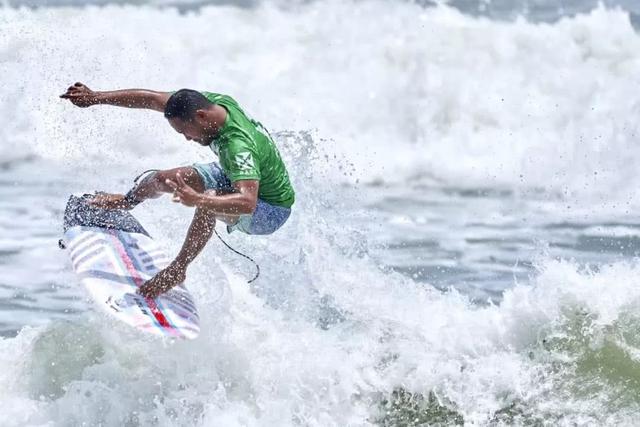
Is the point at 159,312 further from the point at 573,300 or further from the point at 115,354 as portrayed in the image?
the point at 573,300

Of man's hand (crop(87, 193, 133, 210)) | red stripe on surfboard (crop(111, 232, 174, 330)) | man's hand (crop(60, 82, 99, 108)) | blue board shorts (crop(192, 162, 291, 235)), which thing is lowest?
red stripe on surfboard (crop(111, 232, 174, 330))

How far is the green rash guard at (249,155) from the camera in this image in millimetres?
6598

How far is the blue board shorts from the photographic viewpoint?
22.9ft

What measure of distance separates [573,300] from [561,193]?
9.07m

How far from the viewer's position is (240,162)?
21.6 feet

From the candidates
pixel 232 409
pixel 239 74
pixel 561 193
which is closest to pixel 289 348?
pixel 232 409

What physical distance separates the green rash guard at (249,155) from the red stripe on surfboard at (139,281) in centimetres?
105

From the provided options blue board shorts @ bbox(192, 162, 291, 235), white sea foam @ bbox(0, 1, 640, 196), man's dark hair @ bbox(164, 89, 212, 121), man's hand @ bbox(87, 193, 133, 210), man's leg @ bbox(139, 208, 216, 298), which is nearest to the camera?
man's dark hair @ bbox(164, 89, 212, 121)

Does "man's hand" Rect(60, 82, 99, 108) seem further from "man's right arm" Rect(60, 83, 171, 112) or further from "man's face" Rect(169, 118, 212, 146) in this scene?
"man's face" Rect(169, 118, 212, 146)

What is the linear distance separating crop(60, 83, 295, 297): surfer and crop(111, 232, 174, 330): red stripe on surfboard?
4.1 inches

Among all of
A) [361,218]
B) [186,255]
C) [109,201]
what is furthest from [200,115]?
[361,218]

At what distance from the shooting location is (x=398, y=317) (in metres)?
7.79

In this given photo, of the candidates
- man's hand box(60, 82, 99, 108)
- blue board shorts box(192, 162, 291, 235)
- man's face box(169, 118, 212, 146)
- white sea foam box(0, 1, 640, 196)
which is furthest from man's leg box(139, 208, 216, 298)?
white sea foam box(0, 1, 640, 196)

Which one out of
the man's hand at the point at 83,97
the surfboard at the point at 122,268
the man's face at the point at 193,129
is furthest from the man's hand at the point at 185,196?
the man's hand at the point at 83,97
